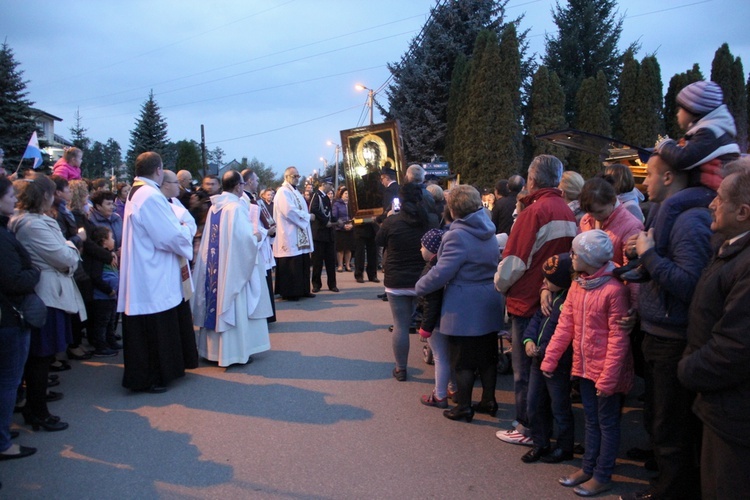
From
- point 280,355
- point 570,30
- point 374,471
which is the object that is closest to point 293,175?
point 280,355

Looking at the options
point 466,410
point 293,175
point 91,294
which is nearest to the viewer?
point 466,410

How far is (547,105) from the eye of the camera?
73.2 feet

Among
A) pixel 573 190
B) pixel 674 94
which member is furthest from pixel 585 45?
pixel 573 190

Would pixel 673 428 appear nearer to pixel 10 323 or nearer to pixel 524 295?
pixel 524 295

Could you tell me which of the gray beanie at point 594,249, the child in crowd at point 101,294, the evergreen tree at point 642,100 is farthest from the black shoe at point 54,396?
the evergreen tree at point 642,100

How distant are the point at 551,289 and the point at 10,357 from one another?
388cm

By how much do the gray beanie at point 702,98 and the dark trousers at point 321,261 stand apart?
28.0 ft

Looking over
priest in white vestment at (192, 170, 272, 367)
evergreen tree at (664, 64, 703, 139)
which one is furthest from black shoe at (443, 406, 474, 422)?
evergreen tree at (664, 64, 703, 139)

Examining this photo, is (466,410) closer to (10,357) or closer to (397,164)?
(10,357)

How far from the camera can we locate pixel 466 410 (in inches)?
198

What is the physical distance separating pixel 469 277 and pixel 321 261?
7.02m

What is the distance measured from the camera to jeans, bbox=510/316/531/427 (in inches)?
176

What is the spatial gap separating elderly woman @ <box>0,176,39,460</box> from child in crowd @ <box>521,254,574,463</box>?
3.68 m

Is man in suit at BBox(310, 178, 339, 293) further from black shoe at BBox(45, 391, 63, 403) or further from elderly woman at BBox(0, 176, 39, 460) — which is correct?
elderly woman at BBox(0, 176, 39, 460)
